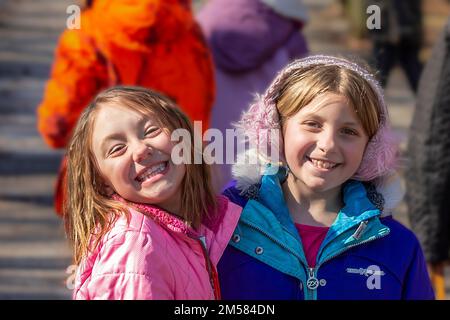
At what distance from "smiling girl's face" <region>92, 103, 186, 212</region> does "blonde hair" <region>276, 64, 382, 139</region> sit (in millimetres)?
396

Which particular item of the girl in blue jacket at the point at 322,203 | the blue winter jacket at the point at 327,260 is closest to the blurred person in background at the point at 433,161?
the girl in blue jacket at the point at 322,203

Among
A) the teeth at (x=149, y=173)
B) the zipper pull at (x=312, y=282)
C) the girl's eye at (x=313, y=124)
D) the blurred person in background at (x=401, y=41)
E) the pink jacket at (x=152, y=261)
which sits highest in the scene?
the blurred person in background at (x=401, y=41)

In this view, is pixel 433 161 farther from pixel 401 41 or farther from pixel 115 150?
pixel 401 41

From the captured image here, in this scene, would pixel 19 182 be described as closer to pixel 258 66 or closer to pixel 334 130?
pixel 258 66

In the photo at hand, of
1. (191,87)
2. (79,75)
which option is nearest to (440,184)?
(191,87)

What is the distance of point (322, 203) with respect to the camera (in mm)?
3039

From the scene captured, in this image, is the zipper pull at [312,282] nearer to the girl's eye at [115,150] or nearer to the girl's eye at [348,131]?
the girl's eye at [348,131]

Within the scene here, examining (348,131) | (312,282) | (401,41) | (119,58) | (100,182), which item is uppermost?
(401,41)

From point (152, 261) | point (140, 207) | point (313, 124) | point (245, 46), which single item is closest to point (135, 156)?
point (140, 207)

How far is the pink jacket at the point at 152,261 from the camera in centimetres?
259

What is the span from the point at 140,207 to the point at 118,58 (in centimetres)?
212

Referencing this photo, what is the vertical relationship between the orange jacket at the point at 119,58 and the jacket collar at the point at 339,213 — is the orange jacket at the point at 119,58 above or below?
above

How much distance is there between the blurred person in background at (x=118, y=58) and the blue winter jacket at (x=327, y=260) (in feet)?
6.32

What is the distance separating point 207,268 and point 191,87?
2232 mm
